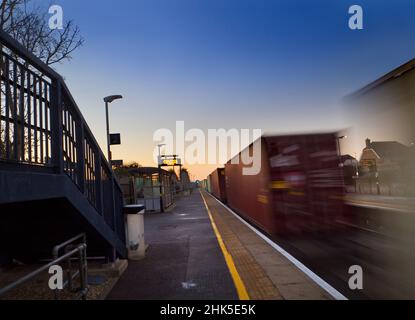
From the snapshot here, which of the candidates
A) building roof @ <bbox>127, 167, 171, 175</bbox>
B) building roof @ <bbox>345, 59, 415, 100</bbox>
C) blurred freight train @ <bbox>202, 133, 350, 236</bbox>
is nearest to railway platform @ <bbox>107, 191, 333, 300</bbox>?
blurred freight train @ <bbox>202, 133, 350, 236</bbox>

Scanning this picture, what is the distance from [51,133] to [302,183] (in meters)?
6.94

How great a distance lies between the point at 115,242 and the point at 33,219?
2341 millimetres

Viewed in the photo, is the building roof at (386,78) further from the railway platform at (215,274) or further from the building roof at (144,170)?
the building roof at (144,170)

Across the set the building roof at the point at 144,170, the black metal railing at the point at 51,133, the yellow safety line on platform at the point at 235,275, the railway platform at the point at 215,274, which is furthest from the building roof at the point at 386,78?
the building roof at the point at 144,170

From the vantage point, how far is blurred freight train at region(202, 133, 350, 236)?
9.73 metres

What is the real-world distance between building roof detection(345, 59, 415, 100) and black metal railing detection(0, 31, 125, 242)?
5.95 m

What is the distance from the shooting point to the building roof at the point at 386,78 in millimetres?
6390

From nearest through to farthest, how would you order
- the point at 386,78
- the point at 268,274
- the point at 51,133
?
the point at 51,133 → the point at 268,274 → the point at 386,78

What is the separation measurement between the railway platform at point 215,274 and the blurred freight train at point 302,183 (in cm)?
108

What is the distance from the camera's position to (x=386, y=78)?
7371 millimetres

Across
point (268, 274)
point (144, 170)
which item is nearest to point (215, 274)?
point (268, 274)

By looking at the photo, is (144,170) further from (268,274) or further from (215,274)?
(268,274)

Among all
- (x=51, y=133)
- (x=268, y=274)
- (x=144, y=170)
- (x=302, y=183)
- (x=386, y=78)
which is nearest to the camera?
(x=51, y=133)
